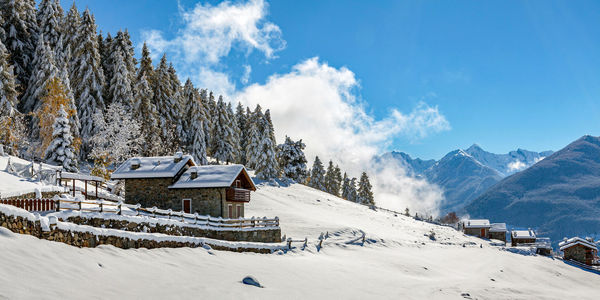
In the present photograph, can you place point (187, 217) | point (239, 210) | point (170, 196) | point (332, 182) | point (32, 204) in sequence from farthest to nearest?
point (332, 182)
point (239, 210)
point (170, 196)
point (187, 217)
point (32, 204)

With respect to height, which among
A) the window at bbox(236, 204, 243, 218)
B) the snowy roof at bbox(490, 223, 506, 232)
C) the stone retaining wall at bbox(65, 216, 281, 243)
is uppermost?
the window at bbox(236, 204, 243, 218)

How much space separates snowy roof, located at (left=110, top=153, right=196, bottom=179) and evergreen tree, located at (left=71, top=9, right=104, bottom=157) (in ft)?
68.0

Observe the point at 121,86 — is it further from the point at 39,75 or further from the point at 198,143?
the point at 198,143

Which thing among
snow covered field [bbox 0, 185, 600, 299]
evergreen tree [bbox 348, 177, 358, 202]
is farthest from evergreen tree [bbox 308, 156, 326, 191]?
snow covered field [bbox 0, 185, 600, 299]

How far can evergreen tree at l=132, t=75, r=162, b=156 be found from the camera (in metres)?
54.4

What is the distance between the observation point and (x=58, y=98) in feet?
153

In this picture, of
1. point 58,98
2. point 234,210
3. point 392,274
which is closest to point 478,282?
point 392,274

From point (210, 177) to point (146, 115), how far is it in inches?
1155

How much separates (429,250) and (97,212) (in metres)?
31.3

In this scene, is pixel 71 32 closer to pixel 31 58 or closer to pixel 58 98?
pixel 31 58

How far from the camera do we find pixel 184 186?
32531 millimetres

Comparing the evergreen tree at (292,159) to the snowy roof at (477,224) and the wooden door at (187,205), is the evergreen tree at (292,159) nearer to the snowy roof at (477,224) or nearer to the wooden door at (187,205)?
the snowy roof at (477,224)

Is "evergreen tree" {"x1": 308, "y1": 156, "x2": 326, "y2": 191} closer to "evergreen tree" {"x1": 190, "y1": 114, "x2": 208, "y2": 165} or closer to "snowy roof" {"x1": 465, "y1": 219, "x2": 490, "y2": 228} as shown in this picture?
"snowy roof" {"x1": 465, "y1": 219, "x2": 490, "y2": 228}

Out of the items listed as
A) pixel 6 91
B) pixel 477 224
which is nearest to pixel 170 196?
pixel 6 91
